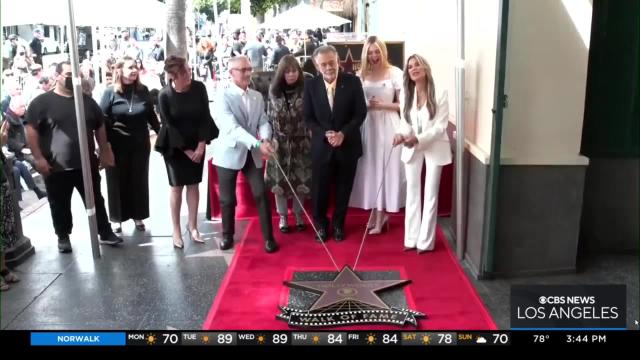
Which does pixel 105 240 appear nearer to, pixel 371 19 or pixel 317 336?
pixel 317 336

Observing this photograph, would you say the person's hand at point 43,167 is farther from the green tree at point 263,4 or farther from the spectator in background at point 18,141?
the green tree at point 263,4

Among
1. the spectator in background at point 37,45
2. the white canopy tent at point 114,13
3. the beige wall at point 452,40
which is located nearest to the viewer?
the spectator in background at point 37,45

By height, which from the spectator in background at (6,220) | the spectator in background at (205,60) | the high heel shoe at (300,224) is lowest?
the high heel shoe at (300,224)

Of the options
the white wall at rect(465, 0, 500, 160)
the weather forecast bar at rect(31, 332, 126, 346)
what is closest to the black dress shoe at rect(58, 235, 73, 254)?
the weather forecast bar at rect(31, 332, 126, 346)

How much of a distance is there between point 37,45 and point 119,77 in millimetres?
615

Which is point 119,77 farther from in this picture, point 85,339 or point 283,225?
point 85,339

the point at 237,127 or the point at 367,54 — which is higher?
the point at 367,54

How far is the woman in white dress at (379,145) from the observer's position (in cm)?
304

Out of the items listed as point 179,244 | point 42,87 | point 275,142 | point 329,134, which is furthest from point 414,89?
point 42,87

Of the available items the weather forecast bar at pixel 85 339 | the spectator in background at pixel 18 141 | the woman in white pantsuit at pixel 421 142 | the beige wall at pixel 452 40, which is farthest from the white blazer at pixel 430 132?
the weather forecast bar at pixel 85 339

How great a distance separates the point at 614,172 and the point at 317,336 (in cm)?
208

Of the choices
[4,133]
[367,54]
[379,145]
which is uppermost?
[367,54]

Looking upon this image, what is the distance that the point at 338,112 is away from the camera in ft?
9.68

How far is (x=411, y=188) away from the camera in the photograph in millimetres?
2895
